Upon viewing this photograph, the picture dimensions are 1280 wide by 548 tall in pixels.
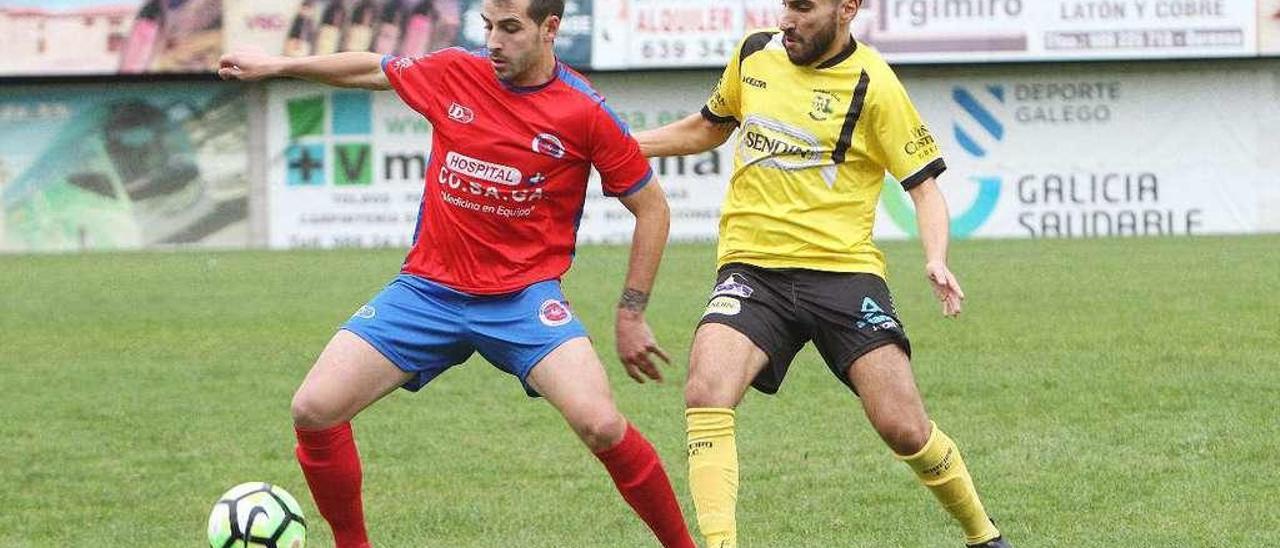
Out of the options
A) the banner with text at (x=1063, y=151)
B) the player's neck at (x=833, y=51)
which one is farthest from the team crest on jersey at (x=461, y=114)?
the banner with text at (x=1063, y=151)

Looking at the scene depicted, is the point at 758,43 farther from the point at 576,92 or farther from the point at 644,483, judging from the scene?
the point at 644,483

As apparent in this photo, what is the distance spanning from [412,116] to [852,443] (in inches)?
979

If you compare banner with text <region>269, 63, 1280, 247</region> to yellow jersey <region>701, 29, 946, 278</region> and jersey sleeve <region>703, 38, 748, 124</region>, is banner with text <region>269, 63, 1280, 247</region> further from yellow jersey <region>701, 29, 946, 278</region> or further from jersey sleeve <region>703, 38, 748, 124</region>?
yellow jersey <region>701, 29, 946, 278</region>

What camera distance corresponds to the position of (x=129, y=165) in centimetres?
3441

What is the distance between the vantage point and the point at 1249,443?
9.02m

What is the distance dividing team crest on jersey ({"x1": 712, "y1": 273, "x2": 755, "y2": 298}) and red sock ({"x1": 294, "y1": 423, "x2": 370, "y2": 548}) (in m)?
1.31

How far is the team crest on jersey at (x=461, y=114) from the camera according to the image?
6312 mm

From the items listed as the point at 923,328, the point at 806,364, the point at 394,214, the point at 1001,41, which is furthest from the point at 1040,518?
the point at 394,214

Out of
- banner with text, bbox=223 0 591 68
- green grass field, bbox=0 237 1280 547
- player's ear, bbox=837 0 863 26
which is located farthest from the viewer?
banner with text, bbox=223 0 591 68

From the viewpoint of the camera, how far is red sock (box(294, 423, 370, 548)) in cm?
627

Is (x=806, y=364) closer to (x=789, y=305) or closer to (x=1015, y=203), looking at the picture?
(x=789, y=305)

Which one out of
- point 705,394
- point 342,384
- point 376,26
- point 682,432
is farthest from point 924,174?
point 376,26

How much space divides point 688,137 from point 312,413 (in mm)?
1758

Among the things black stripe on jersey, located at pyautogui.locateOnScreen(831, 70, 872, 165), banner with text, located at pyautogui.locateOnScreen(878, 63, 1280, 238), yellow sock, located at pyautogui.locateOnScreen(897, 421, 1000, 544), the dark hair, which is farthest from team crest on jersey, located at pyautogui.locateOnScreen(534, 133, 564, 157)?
banner with text, located at pyautogui.locateOnScreen(878, 63, 1280, 238)
